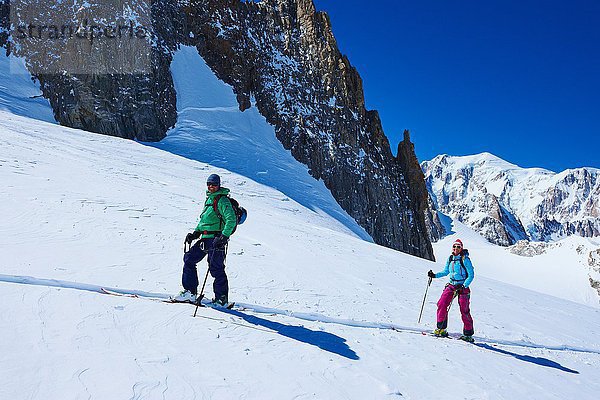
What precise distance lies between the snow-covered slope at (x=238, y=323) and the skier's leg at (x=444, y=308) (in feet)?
1.52

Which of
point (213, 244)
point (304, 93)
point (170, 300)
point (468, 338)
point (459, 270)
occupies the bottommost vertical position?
point (170, 300)

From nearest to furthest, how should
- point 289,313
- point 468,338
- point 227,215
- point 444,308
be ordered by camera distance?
1. point 227,215
2. point 289,313
3. point 468,338
4. point 444,308

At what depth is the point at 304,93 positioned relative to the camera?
5244 cm

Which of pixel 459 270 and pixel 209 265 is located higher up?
pixel 459 270

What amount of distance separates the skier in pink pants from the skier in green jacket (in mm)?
3900

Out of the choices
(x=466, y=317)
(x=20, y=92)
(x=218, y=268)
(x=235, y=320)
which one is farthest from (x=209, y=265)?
(x=20, y=92)

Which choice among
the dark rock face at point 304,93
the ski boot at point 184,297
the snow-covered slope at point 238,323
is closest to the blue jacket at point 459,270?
the snow-covered slope at point 238,323

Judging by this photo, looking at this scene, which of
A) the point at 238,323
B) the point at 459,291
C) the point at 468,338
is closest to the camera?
the point at 238,323

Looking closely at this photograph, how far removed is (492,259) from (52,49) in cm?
11613

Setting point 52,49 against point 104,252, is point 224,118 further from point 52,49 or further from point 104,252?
point 104,252

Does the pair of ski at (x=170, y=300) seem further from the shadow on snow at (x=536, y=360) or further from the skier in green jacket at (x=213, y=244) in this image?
the shadow on snow at (x=536, y=360)

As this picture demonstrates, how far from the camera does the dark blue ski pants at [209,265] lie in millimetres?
5742

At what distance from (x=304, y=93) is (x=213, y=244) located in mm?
49163

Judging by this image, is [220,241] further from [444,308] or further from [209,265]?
[444,308]
